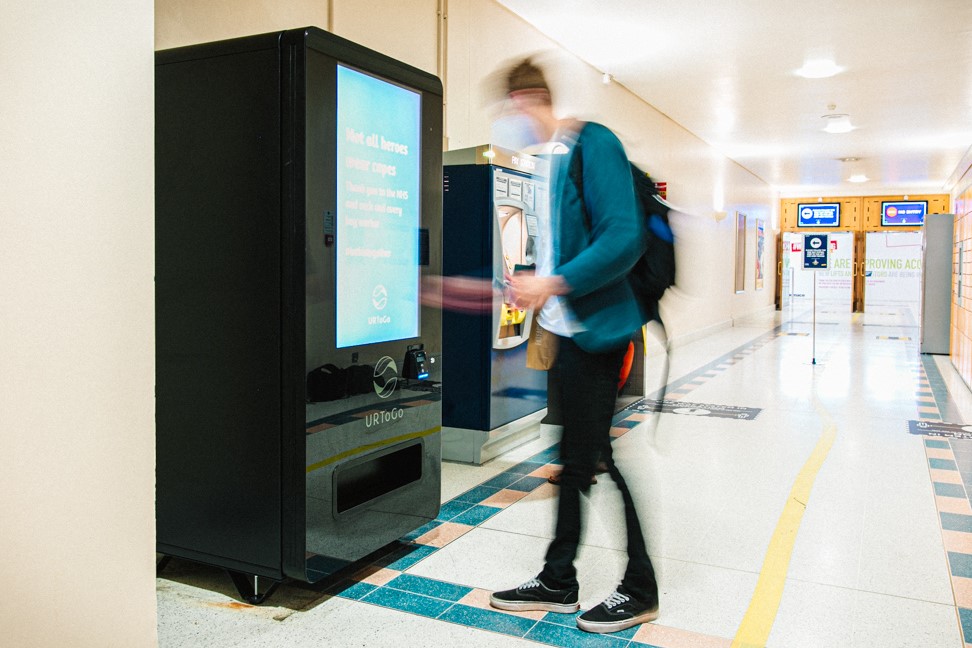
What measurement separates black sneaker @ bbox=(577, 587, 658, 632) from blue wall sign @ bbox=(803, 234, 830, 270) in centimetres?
879

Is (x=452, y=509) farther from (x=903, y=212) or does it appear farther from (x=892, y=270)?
(x=892, y=270)

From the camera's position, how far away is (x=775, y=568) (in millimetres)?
2908

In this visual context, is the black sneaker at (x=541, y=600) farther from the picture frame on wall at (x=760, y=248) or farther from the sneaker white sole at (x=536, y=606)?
the picture frame on wall at (x=760, y=248)

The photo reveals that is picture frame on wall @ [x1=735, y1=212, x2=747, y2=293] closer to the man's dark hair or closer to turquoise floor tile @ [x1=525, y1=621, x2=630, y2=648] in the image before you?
the man's dark hair

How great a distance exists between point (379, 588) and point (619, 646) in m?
0.82

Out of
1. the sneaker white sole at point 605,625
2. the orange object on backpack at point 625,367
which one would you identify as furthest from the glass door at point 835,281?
the sneaker white sole at point 605,625

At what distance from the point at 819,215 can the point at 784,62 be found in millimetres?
15071

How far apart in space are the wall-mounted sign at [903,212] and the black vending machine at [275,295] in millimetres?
20823

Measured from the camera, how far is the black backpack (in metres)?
2.35

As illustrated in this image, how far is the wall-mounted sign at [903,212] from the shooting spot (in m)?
20.4

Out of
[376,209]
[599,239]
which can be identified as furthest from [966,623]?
[376,209]

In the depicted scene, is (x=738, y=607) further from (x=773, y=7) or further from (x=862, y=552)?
(x=773, y=7)

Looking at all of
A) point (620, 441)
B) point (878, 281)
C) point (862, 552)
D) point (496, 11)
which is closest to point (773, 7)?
point (496, 11)

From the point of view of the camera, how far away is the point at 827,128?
11211 mm
